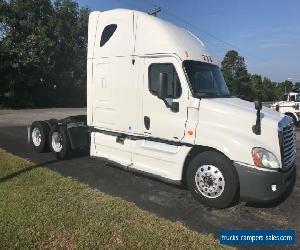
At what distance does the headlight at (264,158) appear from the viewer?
20.5ft

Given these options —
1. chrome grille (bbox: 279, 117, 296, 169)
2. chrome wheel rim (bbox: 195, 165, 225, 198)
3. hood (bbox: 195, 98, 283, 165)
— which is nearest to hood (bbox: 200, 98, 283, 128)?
hood (bbox: 195, 98, 283, 165)

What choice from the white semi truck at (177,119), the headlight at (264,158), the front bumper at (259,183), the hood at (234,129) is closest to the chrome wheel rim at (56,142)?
the white semi truck at (177,119)

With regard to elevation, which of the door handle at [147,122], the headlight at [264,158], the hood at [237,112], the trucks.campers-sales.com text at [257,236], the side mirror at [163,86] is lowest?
the trucks.campers-sales.com text at [257,236]

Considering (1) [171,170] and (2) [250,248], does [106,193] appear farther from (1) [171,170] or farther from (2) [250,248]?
(2) [250,248]

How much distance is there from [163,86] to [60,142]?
4.23 meters

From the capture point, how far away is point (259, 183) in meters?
6.29

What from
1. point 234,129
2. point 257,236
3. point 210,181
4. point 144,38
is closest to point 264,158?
point 234,129

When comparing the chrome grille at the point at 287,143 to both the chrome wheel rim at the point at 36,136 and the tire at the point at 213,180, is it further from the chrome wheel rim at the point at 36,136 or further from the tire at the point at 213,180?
the chrome wheel rim at the point at 36,136

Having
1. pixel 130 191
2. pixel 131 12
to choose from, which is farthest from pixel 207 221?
pixel 131 12

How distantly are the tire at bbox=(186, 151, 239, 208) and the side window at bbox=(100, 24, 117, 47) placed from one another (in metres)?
3.47

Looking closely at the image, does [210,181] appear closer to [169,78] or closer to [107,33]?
[169,78]

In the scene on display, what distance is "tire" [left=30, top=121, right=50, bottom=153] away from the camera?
35.8ft

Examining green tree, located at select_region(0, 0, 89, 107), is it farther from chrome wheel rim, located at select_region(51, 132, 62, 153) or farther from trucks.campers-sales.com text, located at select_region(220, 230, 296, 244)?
trucks.campers-sales.com text, located at select_region(220, 230, 296, 244)

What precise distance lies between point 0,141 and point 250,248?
1038cm
